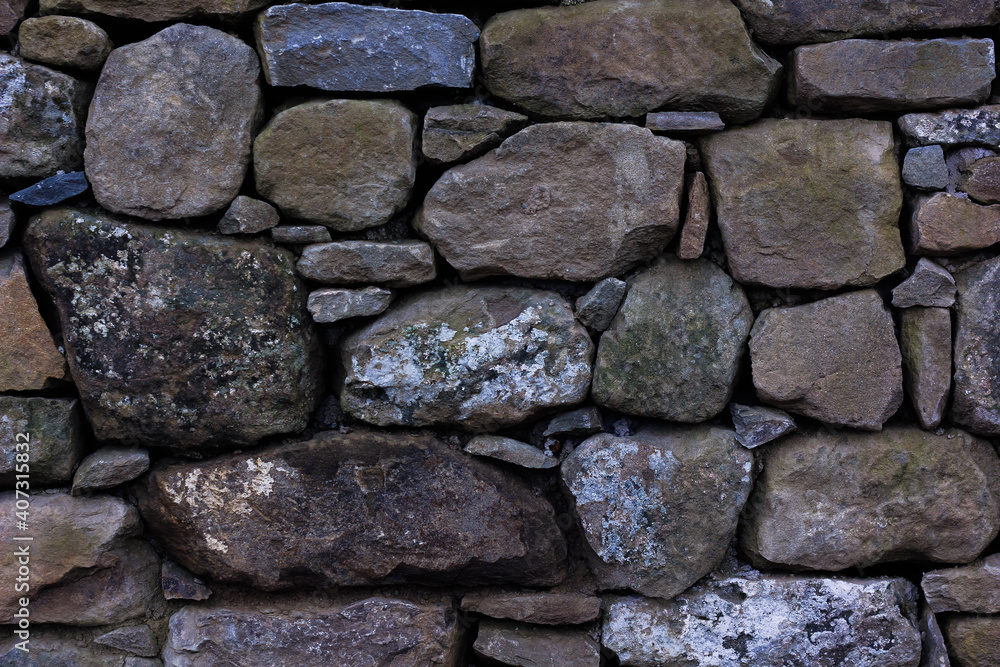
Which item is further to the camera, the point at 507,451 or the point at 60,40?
the point at 507,451

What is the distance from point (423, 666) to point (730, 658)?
782 mm

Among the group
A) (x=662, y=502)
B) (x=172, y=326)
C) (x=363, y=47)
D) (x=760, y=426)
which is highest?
(x=363, y=47)

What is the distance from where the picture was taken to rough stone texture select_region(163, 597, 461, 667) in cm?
188

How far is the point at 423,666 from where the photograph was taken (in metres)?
1.88

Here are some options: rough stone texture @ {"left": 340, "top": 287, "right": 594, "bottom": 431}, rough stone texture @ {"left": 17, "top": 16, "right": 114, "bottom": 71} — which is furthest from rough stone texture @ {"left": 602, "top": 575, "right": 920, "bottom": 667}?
rough stone texture @ {"left": 17, "top": 16, "right": 114, "bottom": 71}

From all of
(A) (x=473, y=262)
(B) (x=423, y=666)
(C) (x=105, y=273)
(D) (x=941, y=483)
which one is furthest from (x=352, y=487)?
(D) (x=941, y=483)

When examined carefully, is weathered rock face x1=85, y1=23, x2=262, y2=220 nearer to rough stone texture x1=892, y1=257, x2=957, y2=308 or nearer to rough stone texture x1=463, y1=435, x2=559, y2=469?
rough stone texture x1=463, y1=435, x2=559, y2=469

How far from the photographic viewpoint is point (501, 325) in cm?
187

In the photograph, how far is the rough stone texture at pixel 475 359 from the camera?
1.87 metres

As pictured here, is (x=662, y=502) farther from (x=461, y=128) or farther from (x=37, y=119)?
(x=37, y=119)

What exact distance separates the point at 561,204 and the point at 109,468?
4.31ft

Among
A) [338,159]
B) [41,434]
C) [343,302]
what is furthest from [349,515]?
[338,159]

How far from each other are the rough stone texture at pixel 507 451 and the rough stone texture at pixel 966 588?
1047mm

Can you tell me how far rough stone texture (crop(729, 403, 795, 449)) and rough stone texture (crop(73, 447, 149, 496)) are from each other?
152 cm
